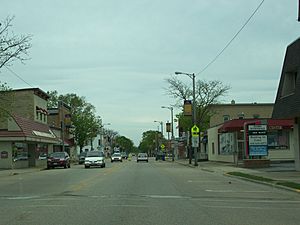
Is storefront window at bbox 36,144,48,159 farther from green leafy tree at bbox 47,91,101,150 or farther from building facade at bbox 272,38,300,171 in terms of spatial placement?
building facade at bbox 272,38,300,171

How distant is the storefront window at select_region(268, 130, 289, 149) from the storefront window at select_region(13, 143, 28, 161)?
2583 cm

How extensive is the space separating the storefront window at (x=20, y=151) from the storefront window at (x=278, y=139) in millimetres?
25832

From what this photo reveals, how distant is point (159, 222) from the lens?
1105cm

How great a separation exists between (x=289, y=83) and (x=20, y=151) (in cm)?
3033

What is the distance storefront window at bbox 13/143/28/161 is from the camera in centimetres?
4836

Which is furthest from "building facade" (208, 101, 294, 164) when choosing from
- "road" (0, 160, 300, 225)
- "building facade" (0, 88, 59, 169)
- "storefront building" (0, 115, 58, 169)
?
"road" (0, 160, 300, 225)

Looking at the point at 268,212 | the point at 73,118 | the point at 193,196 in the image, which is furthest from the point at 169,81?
the point at 268,212

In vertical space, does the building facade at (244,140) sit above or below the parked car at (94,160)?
above

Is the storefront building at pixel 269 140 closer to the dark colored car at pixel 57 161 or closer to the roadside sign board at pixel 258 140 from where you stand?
the roadside sign board at pixel 258 140

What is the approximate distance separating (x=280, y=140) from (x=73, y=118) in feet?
160

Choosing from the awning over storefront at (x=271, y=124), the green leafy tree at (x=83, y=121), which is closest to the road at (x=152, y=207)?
the awning over storefront at (x=271, y=124)

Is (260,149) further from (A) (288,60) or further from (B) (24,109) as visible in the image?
(B) (24,109)

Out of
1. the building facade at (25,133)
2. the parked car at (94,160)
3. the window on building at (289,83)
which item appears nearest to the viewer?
the window on building at (289,83)

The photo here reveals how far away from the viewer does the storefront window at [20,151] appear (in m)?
48.4
